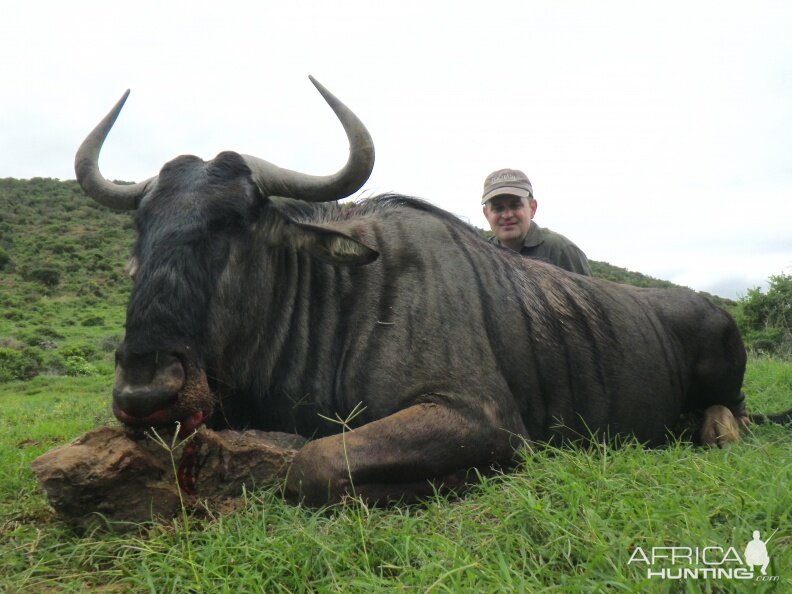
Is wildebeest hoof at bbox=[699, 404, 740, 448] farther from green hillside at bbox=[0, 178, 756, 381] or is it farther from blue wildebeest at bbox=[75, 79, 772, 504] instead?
green hillside at bbox=[0, 178, 756, 381]

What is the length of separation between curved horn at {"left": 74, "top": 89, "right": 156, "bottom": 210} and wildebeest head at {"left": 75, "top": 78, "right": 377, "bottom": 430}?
1 cm

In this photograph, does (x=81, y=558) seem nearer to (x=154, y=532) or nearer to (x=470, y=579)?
(x=154, y=532)

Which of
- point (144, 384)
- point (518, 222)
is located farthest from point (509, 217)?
point (144, 384)

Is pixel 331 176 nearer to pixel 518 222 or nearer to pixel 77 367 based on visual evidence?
pixel 518 222

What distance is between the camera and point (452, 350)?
318 cm

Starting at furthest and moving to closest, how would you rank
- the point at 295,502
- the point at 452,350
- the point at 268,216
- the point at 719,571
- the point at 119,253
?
the point at 119,253 < the point at 268,216 < the point at 452,350 < the point at 295,502 < the point at 719,571

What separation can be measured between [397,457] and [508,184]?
14.4ft

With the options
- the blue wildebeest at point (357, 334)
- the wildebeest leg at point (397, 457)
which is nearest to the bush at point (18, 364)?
the blue wildebeest at point (357, 334)

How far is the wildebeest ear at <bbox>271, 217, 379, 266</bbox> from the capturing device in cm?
325

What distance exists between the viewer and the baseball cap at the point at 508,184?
646 cm

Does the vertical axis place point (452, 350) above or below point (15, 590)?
above

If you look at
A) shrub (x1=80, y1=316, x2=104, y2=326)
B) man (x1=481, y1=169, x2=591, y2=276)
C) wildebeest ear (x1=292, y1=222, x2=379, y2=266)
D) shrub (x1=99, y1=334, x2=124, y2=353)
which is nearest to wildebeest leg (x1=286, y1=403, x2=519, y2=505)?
wildebeest ear (x1=292, y1=222, x2=379, y2=266)

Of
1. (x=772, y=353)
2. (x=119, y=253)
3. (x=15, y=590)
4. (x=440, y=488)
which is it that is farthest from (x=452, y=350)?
(x=119, y=253)

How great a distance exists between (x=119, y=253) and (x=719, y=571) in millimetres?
45329
